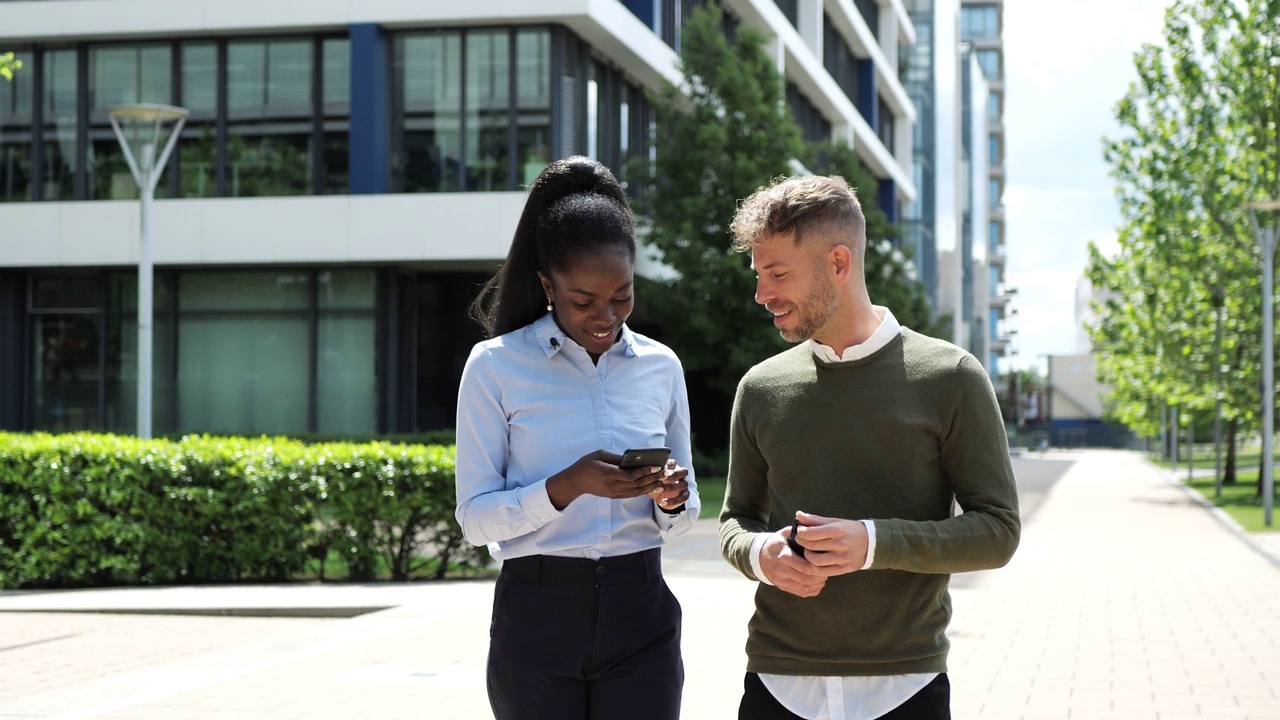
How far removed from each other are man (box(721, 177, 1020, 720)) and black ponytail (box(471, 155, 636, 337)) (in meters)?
0.38

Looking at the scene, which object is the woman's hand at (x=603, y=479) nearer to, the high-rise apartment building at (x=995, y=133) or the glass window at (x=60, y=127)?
the glass window at (x=60, y=127)

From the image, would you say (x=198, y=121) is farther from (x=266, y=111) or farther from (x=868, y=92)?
(x=868, y=92)

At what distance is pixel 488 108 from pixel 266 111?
4.27 metres

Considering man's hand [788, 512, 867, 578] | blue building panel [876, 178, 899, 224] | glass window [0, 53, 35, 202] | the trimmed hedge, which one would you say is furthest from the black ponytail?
blue building panel [876, 178, 899, 224]

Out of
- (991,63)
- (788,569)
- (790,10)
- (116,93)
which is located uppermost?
(991,63)

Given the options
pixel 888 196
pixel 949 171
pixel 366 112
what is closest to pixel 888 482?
pixel 366 112

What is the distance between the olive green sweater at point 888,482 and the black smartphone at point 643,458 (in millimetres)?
227

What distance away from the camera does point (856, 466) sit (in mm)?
2910

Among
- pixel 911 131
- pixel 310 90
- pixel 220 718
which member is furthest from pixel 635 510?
pixel 911 131

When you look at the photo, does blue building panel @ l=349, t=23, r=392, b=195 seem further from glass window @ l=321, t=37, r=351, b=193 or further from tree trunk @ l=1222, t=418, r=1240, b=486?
tree trunk @ l=1222, t=418, r=1240, b=486

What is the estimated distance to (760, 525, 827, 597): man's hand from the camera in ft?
9.00

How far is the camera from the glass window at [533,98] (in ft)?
84.2

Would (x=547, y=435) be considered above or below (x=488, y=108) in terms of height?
below

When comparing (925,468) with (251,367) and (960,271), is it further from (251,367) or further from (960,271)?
(960,271)
